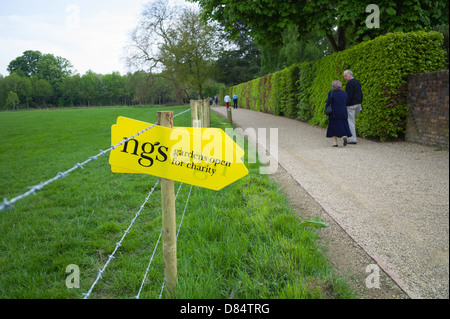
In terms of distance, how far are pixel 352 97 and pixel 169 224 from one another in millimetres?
7681

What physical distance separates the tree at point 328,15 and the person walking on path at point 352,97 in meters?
3.21

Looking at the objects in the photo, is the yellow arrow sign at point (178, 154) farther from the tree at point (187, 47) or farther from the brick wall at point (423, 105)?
the tree at point (187, 47)

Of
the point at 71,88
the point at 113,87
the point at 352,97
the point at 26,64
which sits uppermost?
the point at 26,64

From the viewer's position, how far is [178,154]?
193 centimetres

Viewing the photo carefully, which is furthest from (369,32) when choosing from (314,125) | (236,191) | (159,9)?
(159,9)

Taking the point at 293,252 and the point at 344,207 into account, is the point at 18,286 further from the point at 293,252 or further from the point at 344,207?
the point at 344,207

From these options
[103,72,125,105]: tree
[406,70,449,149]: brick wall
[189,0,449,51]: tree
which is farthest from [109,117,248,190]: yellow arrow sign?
[103,72,125,105]: tree

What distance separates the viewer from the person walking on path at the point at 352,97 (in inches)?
324

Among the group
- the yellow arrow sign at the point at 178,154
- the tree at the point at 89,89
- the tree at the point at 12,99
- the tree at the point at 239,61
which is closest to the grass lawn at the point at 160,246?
the yellow arrow sign at the point at 178,154

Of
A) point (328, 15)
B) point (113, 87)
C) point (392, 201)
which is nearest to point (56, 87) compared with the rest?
point (113, 87)

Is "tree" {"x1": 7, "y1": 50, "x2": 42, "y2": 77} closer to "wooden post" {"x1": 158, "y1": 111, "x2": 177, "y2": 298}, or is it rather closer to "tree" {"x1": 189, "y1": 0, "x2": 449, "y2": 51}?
"tree" {"x1": 189, "y1": 0, "x2": 449, "y2": 51}

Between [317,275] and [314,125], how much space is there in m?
11.8

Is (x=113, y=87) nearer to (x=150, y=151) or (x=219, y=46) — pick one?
(x=219, y=46)

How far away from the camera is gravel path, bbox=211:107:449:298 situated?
2438 mm
